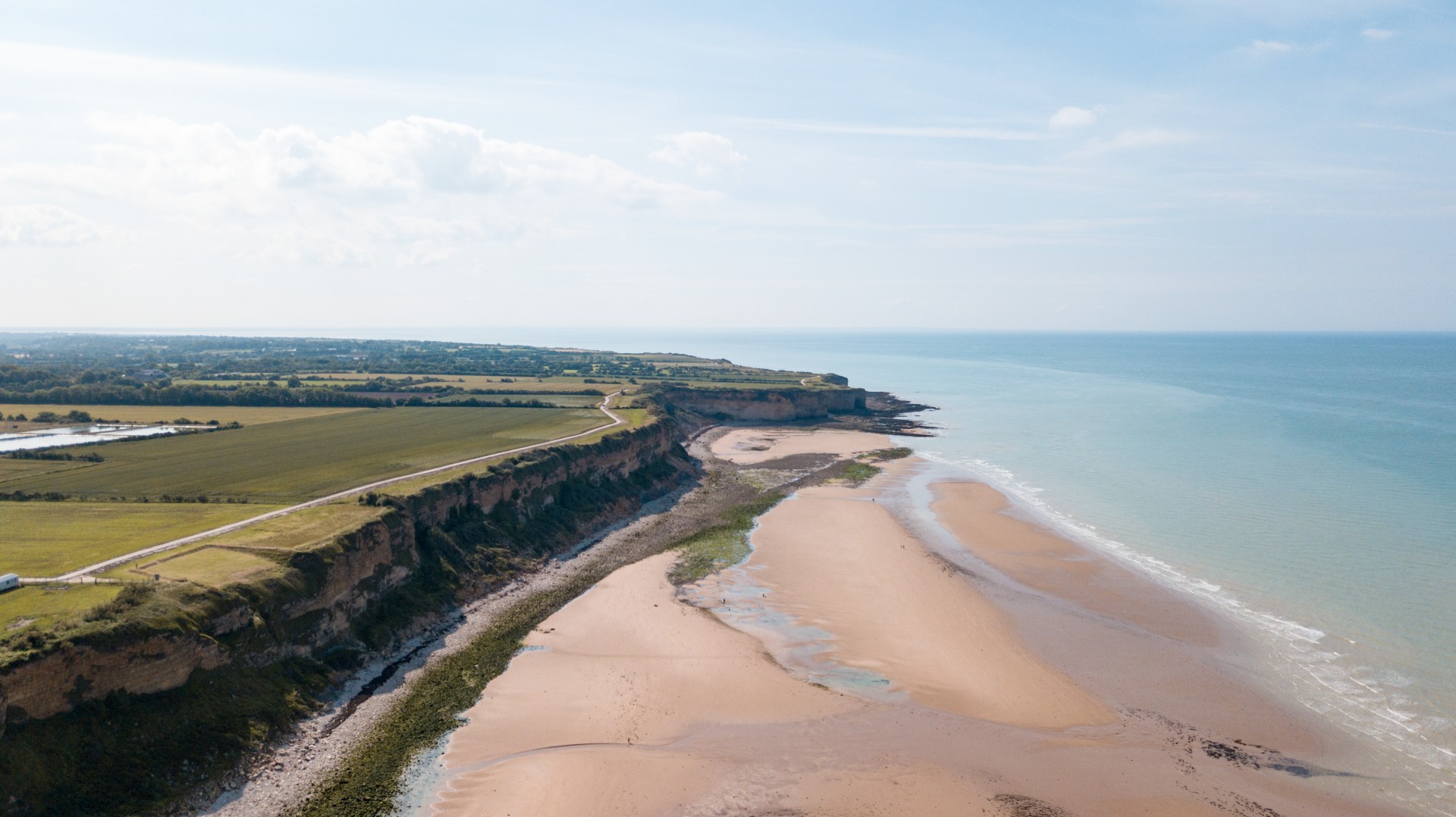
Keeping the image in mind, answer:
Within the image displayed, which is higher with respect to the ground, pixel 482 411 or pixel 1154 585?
pixel 482 411

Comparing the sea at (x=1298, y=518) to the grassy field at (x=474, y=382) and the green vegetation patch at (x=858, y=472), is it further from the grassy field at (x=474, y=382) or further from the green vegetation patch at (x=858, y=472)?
the grassy field at (x=474, y=382)

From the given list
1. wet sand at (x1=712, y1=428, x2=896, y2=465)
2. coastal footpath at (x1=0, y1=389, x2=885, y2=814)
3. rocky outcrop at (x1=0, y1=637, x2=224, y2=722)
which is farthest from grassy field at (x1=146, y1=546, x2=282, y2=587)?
wet sand at (x1=712, y1=428, x2=896, y2=465)

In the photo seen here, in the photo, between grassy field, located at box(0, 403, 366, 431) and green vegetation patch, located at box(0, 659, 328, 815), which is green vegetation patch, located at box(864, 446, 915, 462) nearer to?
grassy field, located at box(0, 403, 366, 431)

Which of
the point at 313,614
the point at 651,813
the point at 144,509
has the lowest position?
the point at 651,813

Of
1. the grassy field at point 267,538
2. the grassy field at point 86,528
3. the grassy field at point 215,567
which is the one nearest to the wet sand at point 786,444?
the grassy field at point 267,538

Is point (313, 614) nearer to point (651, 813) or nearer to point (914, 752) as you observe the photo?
point (651, 813)

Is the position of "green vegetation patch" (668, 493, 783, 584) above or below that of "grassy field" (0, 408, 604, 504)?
below

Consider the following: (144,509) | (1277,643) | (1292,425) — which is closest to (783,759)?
(1277,643)
